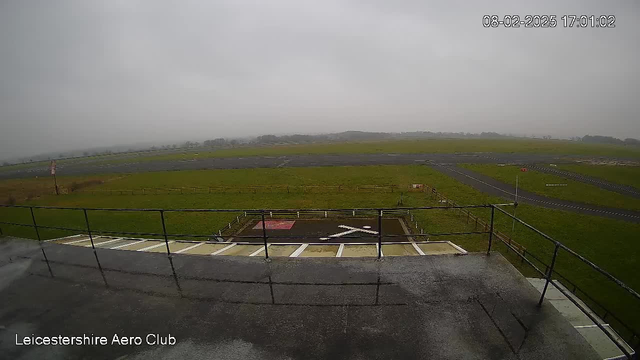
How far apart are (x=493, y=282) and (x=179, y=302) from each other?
5.38m

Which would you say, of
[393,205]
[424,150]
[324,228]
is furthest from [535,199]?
[424,150]

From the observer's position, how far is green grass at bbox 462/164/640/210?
1081 inches

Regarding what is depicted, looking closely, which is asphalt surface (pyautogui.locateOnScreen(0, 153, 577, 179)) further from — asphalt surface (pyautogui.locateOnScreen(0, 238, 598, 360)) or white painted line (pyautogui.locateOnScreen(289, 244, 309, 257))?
asphalt surface (pyautogui.locateOnScreen(0, 238, 598, 360))

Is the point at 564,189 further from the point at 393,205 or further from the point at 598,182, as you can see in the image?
the point at 393,205

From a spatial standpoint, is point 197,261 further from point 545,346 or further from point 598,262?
point 598,262

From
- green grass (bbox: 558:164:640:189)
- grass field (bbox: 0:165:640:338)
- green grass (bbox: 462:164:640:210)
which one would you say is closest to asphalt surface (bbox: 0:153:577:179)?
green grass (bbox: 558:164:640:189)

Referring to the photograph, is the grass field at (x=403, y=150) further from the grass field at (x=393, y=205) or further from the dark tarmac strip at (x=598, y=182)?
the grass field at (x=393, y=205)

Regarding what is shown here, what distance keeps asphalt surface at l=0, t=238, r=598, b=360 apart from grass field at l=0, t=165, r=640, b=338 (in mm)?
12512

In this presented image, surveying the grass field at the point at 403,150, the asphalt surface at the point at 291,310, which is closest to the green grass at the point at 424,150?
the grass field at the point at 403,150

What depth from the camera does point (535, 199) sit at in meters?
28.4

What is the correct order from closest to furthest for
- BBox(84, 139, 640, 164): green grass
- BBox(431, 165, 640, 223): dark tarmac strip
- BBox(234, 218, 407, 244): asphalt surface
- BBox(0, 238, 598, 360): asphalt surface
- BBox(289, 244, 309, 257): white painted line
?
BBox(0, 238, 598, 360): asphalt surface, BBox(289, 244, 309, 257): white painted line, BBox(234, 218, 407, 244): asphalt surface, BBox(431, 165, 640, 223): dark tarmac strip, BBox(84, 139, 640, 164): green grass

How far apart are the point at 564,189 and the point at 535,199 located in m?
8.09

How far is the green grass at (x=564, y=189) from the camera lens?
27.5 metres

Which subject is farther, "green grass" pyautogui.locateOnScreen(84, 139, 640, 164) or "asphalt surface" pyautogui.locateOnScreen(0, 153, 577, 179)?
"green grass" pyautogui.locateOnScreen(84, 139, 640, 164)
